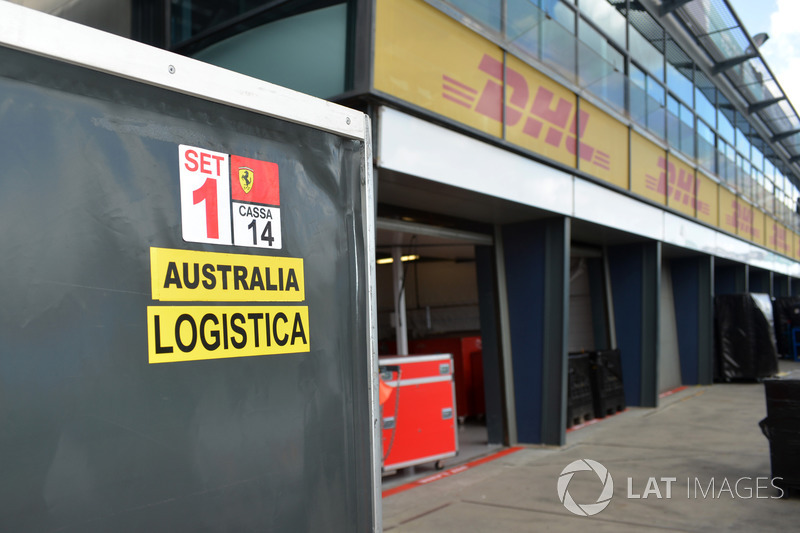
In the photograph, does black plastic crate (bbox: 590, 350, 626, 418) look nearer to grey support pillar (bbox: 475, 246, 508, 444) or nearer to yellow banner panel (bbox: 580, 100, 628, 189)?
grey support pillar (bbox: 475, 246, 508, 444)

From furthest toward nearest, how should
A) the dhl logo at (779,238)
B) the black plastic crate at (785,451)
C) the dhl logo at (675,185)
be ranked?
1. the dhl logo at (779,238)
2. the dhl logo at (675,185)
3. the black plastic crate at (785,451)

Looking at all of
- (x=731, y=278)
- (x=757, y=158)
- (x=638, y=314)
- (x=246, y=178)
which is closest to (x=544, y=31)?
(x=638, y=314)

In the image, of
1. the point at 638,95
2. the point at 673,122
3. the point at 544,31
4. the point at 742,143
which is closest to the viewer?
Answer: the point at 544,31

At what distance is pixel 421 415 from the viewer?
731cm

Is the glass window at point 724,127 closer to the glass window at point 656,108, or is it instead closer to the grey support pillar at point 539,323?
the glass window at point 656,108

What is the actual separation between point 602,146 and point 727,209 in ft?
29.2

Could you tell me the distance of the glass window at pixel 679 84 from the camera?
13459mm

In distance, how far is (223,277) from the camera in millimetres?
2160

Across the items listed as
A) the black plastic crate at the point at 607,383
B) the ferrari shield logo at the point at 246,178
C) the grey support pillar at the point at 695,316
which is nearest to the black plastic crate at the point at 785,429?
the black plastic crate at the point at 607,383

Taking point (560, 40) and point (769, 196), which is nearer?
point (560, 40)

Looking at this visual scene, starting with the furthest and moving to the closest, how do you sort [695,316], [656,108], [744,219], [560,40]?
[744,219] < [695,316] < [656,108] < [560,40]

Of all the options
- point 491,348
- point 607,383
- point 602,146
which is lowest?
point 607,383

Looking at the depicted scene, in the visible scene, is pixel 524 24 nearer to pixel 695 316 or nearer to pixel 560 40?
pixel 560 40

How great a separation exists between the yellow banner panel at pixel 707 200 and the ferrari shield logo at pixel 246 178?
556 inches
